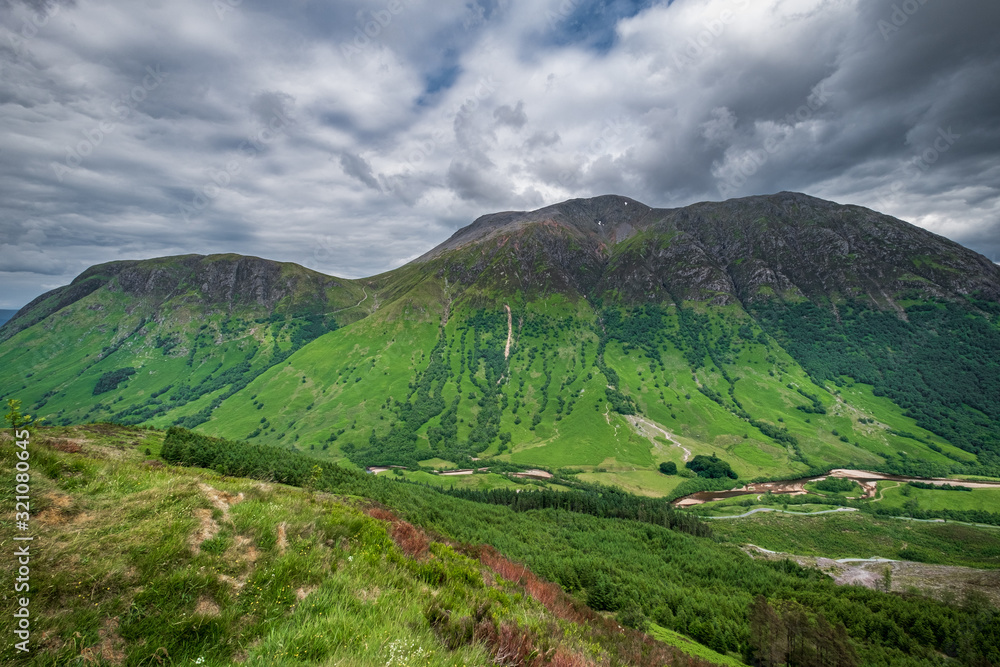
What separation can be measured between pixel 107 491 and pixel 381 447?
14685 centimetres

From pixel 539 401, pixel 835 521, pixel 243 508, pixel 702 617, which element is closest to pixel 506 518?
pixel 702 617

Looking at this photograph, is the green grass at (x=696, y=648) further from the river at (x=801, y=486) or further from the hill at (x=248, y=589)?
the river at (x=801, y=486)

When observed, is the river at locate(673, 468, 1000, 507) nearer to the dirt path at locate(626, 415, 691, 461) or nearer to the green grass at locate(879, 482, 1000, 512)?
the green grass at locate(879, 482, 1000, 512)

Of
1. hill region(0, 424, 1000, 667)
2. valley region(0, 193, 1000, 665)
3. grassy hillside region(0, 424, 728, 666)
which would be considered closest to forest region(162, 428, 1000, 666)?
valley region(0, 193, 1000, 665)

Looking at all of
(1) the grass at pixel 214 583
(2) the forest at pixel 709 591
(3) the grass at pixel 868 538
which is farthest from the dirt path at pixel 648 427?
(1) the grass at pixel 214 583

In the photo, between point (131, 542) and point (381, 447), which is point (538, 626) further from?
point (381, 447)

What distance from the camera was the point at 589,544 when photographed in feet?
190

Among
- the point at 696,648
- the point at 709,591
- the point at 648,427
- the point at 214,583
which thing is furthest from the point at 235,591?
the point at 648,427

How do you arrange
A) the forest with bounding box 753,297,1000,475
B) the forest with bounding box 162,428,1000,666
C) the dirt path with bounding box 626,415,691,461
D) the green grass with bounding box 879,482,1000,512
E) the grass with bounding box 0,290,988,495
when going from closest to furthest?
the forest with bounding box 162,428,1000,666, the green grass with bounding box 879,482,1000,512, the grass with bounding box 0,290,988,495, the dirt path with bounding box 626,415,691,461, the forest with bounding box 753,297,1000,475

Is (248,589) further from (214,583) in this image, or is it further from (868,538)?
(868,538)

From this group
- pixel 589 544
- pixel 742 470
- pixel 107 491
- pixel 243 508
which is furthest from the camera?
pixel 742 470

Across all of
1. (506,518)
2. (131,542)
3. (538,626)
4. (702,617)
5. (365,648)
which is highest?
(131,542)

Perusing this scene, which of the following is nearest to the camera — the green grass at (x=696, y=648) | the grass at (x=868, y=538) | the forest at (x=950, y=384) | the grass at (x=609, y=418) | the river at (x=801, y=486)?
the green grass at (x=696, y=648)

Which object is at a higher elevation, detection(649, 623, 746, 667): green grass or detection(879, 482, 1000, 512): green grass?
detection(649, 623, 746, 667): green grass
